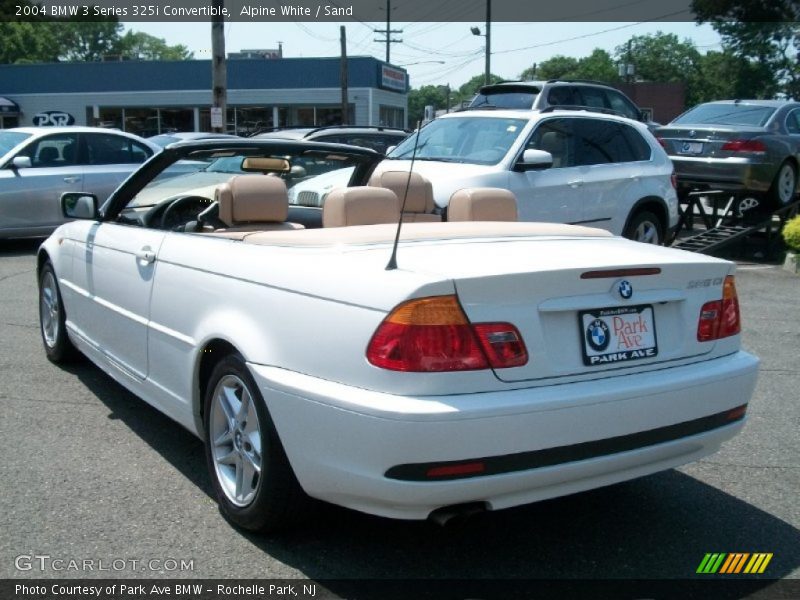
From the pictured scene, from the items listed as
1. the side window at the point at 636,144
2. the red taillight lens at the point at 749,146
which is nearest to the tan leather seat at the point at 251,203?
the side window at the point at 636,144

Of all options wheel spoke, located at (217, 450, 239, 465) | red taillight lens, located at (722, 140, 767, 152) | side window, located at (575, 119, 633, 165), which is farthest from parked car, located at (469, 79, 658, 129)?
wheel spoke, located at (217, 450, 239, 465)

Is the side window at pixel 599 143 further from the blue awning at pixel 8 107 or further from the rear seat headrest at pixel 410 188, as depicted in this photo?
the blue awning at pixel 8 107

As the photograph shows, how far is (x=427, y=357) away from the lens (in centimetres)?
296

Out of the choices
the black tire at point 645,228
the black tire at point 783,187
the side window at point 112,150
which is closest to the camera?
the black tire at point 645,228

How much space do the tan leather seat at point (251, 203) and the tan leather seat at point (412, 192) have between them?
0.76 metres

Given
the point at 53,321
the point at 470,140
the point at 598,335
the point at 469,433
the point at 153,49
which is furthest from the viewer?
the point at 153,49

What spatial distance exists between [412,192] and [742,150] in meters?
A: 8.29

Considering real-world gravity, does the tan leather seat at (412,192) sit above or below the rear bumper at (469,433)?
above

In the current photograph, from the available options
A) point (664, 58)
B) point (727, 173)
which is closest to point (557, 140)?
point (727, 173)

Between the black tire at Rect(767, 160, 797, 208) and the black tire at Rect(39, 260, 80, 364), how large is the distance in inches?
383

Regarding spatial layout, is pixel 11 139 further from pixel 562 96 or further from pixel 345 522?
pixel 345 522

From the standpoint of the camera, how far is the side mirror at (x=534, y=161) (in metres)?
8.74

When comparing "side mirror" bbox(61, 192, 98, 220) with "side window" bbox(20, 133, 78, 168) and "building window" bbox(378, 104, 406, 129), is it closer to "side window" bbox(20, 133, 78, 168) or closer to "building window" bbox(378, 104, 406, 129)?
"side window" bbox(20, 133, 78, 168)

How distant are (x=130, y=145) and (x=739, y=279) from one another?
325 inches
